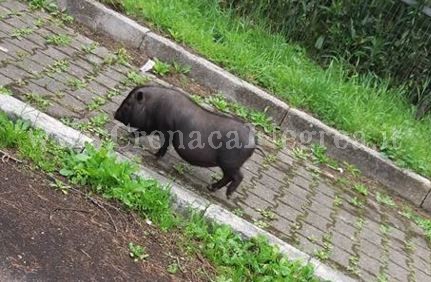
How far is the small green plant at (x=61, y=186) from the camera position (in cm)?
425

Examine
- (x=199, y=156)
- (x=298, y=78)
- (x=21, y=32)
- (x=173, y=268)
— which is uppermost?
(x=298, y=78)

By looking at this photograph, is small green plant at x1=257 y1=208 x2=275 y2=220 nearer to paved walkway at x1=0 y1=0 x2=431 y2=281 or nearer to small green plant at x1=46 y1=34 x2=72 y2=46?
paved walkway at x1=0 y1=0 x2=431 y2=281

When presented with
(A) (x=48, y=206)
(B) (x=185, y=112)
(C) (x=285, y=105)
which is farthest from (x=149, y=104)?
(C) (x=285, y=105)

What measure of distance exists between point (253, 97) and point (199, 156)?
2026 millimetres

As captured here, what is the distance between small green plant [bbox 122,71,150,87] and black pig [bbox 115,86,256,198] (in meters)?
1.14

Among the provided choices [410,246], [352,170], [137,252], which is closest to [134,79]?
[352,170]

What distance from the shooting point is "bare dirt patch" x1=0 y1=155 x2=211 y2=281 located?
3.59 metres

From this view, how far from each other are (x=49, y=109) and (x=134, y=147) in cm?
71

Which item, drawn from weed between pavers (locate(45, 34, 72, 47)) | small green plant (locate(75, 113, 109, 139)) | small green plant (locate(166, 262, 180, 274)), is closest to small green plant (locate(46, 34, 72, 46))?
weed between pavers (locate(45, 34, 72, 47))

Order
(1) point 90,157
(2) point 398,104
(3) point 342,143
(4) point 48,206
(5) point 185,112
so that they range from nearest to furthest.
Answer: (4) point 48,206 → (1) point 90,157 → (5) point 185,112 → (3) point 342,143 → (2) point 398,104

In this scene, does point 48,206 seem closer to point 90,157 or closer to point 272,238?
point 90,157

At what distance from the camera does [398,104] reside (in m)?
7.64

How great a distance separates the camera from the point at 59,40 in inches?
251

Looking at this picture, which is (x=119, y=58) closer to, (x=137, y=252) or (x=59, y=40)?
(x=59, y=40)
